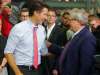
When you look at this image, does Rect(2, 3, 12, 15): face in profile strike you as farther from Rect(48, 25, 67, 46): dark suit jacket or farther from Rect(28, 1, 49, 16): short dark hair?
Rect(28, 1, 49, 16): short dark hair

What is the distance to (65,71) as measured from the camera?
518 cm

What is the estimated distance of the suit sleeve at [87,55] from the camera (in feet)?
16.0

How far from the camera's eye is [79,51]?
16.3 ft

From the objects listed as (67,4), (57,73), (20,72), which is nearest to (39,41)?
(20,72)

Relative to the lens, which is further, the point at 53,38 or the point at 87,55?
the point at 53,38

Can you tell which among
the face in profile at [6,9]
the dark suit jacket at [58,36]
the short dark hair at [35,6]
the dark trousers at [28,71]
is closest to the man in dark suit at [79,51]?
the dark trousers at [28,71]

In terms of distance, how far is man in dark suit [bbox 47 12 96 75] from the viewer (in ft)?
16.1

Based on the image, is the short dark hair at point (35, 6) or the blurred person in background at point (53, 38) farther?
the blurred person in background at point (53, 38)

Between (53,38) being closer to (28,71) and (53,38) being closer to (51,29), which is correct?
(51,29)

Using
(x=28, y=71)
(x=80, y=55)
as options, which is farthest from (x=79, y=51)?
(x=28, y=71)

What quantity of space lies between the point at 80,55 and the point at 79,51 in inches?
2.2

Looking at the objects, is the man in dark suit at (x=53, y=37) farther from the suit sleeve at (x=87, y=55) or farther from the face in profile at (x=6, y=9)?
the face in profile at (x=6, y=9)

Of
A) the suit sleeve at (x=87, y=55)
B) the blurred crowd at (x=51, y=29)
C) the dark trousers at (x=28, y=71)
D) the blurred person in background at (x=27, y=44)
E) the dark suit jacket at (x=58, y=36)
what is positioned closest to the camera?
the blurred person in background at (x=27, y=44)

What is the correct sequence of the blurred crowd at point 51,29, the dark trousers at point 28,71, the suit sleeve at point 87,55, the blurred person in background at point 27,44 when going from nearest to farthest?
1. the blurred person in background at point 27,44
2. the dark trousers at point 28,71
3. the suit sleeve at point 87,55
4. the blurred crowd at point 51,29
